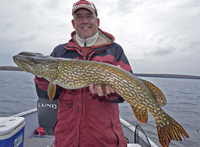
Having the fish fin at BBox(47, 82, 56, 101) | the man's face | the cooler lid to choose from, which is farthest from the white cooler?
the man's face

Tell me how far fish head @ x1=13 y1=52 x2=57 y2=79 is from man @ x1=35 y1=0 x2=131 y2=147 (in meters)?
0.21

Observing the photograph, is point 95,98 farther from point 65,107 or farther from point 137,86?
point 137,86

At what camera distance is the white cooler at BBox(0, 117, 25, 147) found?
2164 mm

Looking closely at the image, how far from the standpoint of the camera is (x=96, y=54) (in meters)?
2.49

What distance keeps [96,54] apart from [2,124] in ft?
6.90

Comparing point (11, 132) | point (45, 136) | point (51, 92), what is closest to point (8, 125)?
point (11, 132)

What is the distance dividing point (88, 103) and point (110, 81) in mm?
506

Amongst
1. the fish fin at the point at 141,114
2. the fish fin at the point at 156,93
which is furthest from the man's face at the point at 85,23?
the fish fin at the point at 141,114

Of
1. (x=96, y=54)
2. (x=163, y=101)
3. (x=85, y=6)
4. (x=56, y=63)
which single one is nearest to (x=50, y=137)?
(x=56, y=63)

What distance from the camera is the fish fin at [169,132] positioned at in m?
2.00

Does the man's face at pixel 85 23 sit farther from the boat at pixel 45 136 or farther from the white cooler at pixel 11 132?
the boat at pixel 45 136

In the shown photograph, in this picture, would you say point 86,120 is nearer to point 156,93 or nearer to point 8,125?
point 156,93

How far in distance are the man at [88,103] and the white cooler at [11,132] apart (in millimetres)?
774

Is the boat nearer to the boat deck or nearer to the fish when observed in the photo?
the boat deck
